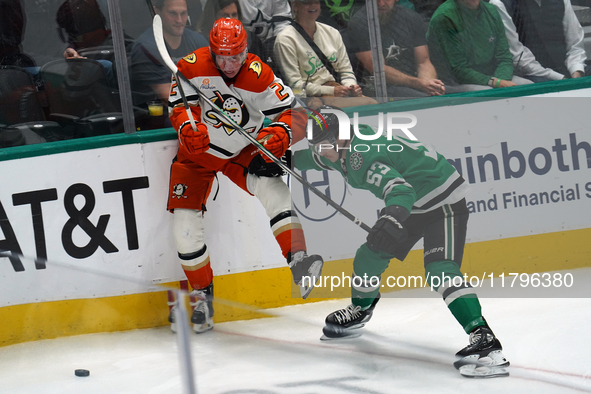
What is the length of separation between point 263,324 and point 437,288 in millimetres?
1154

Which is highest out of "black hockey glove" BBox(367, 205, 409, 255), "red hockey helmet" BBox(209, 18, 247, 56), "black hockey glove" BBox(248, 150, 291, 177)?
"red hockey helmet" BBox(209, 18, 247, 56)

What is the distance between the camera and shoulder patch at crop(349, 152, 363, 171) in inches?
105

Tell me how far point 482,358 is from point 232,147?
1467mm

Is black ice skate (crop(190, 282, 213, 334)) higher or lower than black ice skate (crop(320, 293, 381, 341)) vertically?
higher

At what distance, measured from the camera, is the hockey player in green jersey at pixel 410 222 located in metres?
2.40

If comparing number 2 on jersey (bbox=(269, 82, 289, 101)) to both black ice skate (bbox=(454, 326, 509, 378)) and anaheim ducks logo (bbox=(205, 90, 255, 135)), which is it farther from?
black ice skate (bbox=(454, 326, 509, 378))

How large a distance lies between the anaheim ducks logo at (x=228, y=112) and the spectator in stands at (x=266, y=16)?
463 mm

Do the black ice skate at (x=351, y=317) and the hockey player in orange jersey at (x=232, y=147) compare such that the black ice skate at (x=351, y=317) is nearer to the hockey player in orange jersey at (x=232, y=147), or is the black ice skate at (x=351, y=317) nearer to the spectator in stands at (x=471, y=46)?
the hockey player in orange jersey at (x=232, y=147)

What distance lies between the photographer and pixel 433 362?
1955 mm

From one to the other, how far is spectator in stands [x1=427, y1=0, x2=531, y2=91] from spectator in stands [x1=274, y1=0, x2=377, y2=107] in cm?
51

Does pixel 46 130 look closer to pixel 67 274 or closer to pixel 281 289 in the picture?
pixel 281 289

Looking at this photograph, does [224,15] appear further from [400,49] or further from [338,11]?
[400,49]

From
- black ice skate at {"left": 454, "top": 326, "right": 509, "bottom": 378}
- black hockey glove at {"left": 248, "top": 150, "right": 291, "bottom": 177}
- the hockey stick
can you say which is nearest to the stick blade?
the hockey stick

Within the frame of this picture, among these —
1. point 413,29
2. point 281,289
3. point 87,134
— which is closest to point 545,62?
point 413,29
